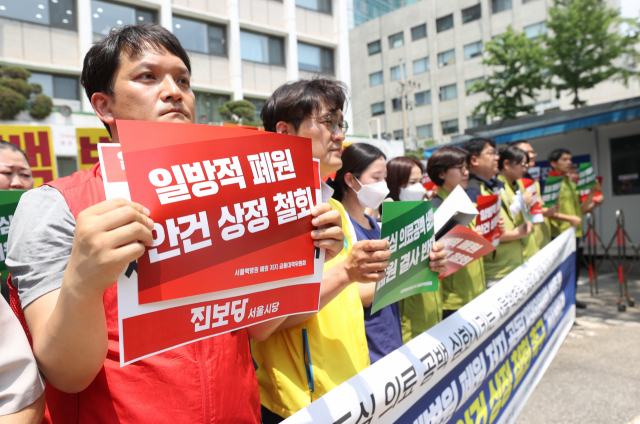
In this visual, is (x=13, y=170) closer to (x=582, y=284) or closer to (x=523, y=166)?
(x=523, y=166)

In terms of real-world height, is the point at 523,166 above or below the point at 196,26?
below

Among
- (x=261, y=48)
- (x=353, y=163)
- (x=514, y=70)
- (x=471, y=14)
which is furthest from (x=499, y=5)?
(x=353, y=163)

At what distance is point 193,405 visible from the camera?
96 cm

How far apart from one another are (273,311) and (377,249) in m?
0.46

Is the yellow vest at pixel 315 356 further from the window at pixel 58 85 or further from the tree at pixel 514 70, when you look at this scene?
the tree at pixel 514 70

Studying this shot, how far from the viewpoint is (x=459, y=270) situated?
9.87 feet

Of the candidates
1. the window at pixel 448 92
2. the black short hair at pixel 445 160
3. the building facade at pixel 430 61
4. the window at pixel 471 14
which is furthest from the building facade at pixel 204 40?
the window at pixel 471 14

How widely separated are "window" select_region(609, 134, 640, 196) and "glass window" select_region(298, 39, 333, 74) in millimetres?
11313

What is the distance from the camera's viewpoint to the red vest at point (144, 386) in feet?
3.02

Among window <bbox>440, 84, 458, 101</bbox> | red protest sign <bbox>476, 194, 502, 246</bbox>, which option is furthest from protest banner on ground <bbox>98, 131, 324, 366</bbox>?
window <bbox>440, 84, 458, 101</bbox>

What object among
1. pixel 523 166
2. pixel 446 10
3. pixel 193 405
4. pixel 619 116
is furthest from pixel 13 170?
pixel 446 10

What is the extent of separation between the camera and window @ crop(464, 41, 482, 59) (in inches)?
1196

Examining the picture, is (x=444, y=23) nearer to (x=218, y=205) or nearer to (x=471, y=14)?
(x=471, y=14)

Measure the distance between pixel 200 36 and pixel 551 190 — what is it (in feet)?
45.6
